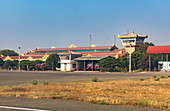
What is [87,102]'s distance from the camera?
14812 millimetres

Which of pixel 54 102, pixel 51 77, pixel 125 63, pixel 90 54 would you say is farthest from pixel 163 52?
pixel 54 102

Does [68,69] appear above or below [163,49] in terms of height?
below

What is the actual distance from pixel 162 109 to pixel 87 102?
14.1ft

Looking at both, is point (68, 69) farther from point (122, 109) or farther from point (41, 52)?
point (122, 109)

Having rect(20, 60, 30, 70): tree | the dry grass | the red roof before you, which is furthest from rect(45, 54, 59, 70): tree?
the dry grass

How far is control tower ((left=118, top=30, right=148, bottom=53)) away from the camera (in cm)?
13855

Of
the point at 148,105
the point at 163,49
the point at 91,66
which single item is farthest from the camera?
the point at 91,66

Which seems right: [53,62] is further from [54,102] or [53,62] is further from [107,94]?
[54,102]

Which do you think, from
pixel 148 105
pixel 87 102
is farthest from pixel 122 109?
pixel 87 102

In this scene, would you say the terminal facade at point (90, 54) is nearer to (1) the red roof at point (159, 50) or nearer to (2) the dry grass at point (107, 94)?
(1) the red roof at point (159, 50)

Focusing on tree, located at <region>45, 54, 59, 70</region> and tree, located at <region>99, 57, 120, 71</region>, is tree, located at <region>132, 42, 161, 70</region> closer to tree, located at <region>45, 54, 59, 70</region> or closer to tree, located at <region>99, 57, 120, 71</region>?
tree, located at <region>99, 57, 120, 71</region>

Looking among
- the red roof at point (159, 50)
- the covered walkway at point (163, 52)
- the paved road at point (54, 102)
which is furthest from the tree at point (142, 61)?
the paved road at point (54, 102)

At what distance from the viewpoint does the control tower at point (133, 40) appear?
5455 inches

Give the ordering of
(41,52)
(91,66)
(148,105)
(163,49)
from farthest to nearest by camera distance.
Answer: (41,52), (91,66), (163,49), (148,105)
